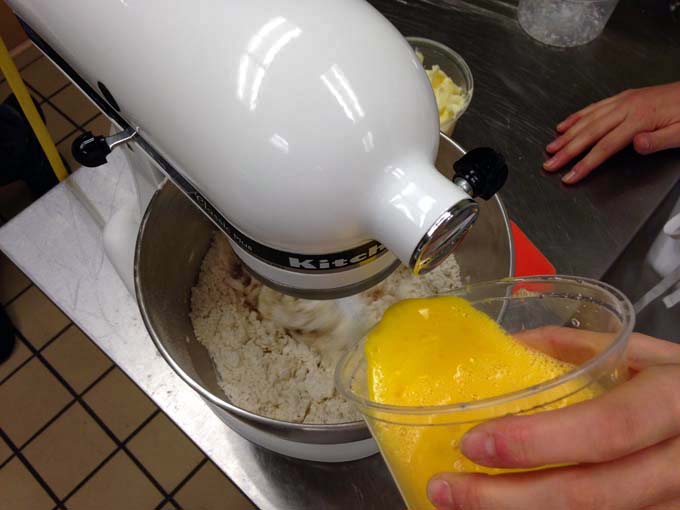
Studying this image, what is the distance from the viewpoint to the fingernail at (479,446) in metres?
0.32

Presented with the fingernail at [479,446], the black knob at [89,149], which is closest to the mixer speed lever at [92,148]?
the black knob at [89,149]

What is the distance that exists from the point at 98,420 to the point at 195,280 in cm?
41

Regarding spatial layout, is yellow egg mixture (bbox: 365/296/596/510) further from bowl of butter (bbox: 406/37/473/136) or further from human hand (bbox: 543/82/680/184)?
human hand (bbox: 543/82/680/184)

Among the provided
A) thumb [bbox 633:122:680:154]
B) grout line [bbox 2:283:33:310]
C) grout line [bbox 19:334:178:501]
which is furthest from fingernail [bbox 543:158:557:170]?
grout line [bbox 2:283:33:310]

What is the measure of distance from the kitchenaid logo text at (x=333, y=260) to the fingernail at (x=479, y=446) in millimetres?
154

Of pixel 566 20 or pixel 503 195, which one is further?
pixel 566 20

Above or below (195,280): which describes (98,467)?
below

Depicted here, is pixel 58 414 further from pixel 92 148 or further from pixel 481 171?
pixel 481 171

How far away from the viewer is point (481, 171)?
43 centimetres

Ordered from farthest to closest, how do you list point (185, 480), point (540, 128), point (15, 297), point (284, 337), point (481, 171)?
point (15, 297) → point (540, 128) → point (185, 480) → point (284, 337) → point (481, 171)

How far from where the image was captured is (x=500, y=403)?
1.08 feet

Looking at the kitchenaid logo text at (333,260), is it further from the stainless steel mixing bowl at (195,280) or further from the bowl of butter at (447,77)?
the bowl of butter at (447,77)

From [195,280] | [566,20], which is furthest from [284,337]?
[566,20]

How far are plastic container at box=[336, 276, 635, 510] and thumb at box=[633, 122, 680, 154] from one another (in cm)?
55
